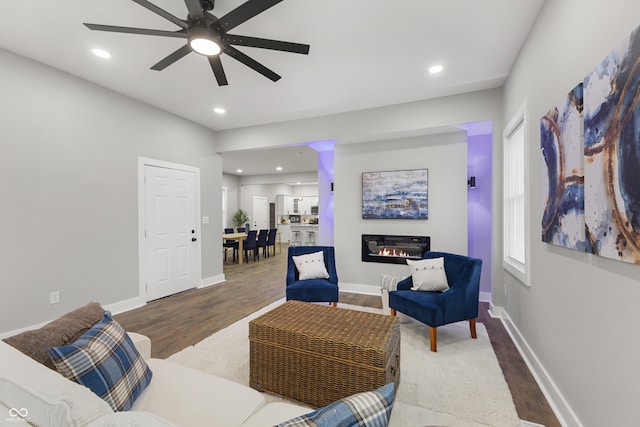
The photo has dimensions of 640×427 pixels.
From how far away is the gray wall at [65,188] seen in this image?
2883mm

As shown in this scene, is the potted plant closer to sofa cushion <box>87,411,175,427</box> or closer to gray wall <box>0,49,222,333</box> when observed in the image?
gray wall <box>0,49,222,333</box>

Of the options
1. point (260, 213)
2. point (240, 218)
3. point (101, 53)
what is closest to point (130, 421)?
point (101, 53)

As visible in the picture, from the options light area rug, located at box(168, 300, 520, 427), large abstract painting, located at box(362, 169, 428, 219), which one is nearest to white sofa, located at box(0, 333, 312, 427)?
light area rug, located at box(168, 300, 520, 427)

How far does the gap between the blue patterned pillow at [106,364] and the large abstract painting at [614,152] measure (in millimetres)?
2165

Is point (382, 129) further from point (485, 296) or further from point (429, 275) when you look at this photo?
point (485, 296)

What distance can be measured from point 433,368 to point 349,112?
354 centimetres

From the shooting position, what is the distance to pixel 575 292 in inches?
66.2

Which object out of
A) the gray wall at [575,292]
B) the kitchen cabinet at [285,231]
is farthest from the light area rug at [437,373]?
the kitchen cabinet at [285,231]

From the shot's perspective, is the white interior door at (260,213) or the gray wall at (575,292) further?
the white interior door at (260,213)

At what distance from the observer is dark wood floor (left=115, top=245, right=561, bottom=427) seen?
79.6 inches

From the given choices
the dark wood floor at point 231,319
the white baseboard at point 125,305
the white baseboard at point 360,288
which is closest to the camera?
the dark wood floor at point 231,319

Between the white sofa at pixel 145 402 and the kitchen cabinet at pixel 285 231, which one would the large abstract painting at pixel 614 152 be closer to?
the white sofa at pixel 145 402

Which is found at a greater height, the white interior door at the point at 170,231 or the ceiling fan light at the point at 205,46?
the ceiling fan light at the point at 205,46

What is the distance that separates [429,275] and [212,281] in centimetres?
384
